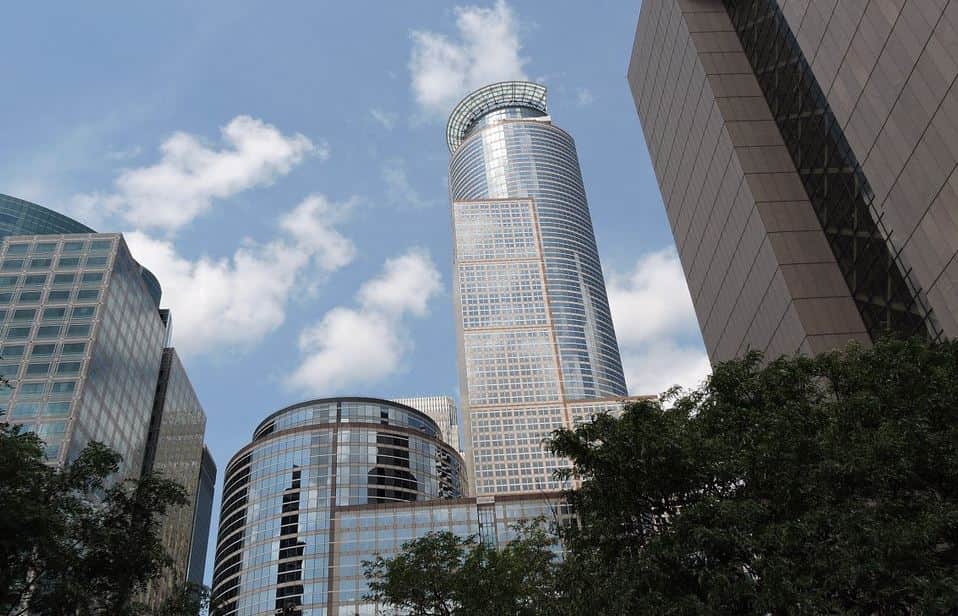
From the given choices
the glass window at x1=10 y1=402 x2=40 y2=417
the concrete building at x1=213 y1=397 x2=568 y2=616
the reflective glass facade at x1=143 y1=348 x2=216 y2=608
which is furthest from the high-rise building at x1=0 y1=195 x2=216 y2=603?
the concrete building at x1=213 y1=397 x2=568 y2=616

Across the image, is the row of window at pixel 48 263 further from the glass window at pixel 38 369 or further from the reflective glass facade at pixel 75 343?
the glass window at pixel 38 369

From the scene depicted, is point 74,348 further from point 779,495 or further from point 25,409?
point 779,495

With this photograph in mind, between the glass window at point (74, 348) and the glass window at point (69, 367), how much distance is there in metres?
1.48

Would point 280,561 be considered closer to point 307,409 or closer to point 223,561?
point 223,561

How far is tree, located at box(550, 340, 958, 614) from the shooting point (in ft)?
53.9

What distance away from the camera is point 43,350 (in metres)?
95.1

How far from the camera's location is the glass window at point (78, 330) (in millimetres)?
Result: 96631

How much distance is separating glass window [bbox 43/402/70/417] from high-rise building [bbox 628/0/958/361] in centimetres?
7459

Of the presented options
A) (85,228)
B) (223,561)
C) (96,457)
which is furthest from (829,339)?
(85,228)

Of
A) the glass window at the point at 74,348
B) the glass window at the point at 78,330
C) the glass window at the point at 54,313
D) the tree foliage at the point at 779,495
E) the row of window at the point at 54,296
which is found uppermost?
the row of window at the point at 54,296

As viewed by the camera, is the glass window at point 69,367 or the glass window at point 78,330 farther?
the glass window at point 78,330

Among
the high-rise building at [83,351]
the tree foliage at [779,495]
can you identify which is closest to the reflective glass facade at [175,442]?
the high-rise building at [83,351]

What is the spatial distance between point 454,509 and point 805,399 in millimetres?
87177

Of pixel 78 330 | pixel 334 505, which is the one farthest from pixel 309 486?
pixel 78 330
